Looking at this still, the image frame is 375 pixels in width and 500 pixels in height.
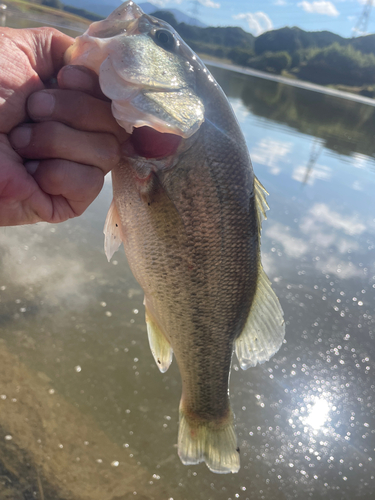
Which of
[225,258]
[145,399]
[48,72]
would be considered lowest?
[145,399]

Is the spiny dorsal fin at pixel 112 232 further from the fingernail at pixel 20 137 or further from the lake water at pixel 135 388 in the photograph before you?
the lake water at pixel 135 388

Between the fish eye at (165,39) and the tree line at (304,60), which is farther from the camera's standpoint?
the tree line at (304,60)

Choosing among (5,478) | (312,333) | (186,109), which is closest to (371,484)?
(312,333)

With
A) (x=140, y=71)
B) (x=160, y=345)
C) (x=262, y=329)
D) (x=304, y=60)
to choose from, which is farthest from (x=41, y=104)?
(x=304, y=60)

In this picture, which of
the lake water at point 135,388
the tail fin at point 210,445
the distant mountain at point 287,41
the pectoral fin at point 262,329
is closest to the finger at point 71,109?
the pectoral fin at point 262,329

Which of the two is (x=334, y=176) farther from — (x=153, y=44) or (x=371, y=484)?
(x=153, y=44)

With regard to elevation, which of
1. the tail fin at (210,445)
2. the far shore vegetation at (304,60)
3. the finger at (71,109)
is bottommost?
the far shore vegetation at (304,60)

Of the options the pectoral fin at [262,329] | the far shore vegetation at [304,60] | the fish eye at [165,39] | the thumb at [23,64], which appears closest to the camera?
the thumb at [23,64]
